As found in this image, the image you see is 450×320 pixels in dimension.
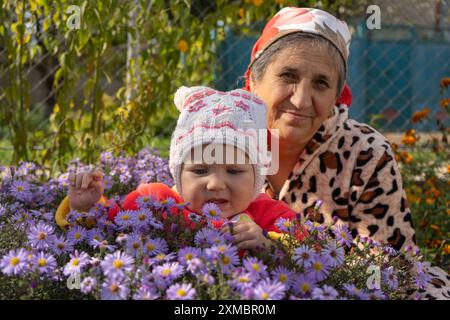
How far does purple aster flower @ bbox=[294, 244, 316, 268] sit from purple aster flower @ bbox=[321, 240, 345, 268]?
0.14 ft

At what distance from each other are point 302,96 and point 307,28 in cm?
28

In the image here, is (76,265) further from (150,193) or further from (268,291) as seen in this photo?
(150,193)

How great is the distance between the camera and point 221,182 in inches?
76.8

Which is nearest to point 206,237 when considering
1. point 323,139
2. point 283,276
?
point 283,276

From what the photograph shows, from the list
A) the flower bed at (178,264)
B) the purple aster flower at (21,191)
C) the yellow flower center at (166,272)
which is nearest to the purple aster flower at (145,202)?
the flower bed at (178,264)

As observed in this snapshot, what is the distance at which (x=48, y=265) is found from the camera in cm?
140

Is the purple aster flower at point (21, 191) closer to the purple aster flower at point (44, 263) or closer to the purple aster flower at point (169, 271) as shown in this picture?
the purple aster flower at point (44, 263)

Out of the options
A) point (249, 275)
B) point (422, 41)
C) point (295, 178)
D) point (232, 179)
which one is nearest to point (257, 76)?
point (295, 178)

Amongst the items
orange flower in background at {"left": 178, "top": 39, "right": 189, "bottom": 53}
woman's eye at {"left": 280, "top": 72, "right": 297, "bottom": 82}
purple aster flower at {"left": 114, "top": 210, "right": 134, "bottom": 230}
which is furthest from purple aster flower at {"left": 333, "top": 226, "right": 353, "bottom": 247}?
orange flower in background at {"left": 178, "top": 39, "right": 189, "bottom": 53}

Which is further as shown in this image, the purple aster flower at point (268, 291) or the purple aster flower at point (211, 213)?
the purple aster flower at point (211, 213)

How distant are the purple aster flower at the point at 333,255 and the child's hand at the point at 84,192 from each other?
0.83 m

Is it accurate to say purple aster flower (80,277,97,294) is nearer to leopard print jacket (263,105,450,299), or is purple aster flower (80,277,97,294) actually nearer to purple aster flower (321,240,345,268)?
purple aster flower (321,240,345,268)

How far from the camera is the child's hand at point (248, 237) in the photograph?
1.55m

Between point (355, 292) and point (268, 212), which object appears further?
point (268, 212)
